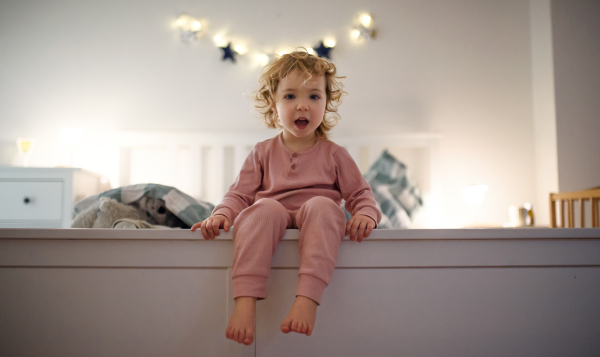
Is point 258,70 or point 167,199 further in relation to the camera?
point 258,70

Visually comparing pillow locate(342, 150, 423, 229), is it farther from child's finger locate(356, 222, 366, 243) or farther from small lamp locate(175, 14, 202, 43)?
small lamp locate(175, 14, 202, 43)

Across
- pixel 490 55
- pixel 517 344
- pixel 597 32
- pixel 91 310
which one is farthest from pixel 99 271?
pixel 597 32

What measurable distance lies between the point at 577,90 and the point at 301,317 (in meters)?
2.40

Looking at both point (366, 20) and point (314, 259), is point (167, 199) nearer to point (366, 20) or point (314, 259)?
point (314, 259)

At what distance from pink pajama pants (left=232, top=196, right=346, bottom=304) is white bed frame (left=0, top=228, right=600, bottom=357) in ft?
0.13

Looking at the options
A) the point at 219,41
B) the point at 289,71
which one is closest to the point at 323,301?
the point at 289,71

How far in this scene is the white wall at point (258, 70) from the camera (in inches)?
97.8

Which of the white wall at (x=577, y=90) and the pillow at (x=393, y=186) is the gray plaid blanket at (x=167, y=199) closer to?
the pillow at (x=393, y=186)

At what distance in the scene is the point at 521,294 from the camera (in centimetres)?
78

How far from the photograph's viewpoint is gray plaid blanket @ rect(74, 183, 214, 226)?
118 centimetres

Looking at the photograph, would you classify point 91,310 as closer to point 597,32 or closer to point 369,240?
point 369,240

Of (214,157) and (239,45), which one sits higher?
(239,45)

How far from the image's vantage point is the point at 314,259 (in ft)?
2.33

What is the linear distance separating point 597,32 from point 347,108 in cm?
150
